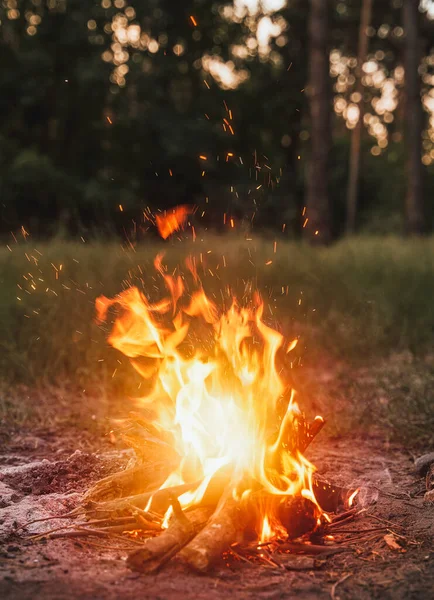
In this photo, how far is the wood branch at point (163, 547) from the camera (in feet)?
11.2

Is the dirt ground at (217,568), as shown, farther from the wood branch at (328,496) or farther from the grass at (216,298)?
the grass at (216,298)

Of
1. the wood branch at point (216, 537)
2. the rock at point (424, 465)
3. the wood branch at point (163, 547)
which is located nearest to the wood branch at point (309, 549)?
the wood branch at point (216, 537)

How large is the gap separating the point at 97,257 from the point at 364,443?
4.92 meters

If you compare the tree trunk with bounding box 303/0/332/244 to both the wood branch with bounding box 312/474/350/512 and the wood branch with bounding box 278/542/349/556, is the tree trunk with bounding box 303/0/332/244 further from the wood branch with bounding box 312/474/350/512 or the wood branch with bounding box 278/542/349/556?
the wood branch with bounding box 278/542/349/556

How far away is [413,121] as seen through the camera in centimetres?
1939

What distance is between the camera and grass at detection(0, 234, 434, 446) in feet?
26.8

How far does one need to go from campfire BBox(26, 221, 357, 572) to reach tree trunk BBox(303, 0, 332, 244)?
9.75 m

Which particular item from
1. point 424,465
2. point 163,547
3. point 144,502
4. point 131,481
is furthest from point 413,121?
point 163,547

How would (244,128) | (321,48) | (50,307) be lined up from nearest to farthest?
(50,307) < (321,48) < (244,128)

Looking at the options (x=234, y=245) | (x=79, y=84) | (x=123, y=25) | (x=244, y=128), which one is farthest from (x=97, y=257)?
(x=244, y=128)

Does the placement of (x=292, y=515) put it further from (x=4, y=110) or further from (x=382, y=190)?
(x=382, y=190)

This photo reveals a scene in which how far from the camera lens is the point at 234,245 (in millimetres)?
10930

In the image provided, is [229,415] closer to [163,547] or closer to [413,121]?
[163,547]

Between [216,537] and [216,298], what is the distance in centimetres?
574
